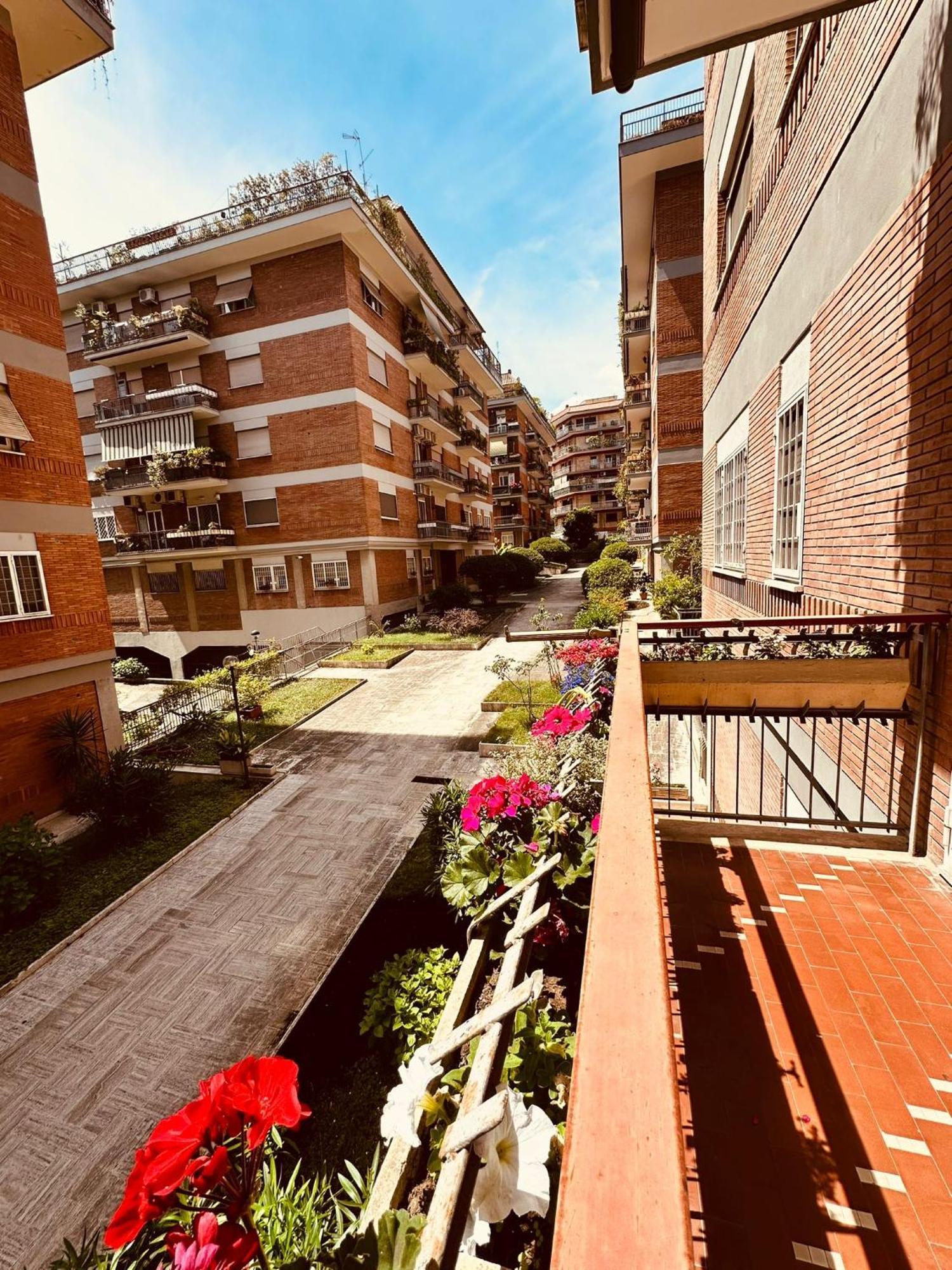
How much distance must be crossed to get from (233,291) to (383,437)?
746 centimetres

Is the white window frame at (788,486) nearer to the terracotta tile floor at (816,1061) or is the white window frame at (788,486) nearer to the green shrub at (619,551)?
the terracotta tile floor at (816,1061)

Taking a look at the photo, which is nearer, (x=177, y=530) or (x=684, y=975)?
(x=684, y=975)

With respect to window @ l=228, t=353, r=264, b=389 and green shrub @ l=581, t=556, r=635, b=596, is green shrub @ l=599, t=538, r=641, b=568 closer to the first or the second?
green shrub @ l=581, t=556, r=635, b=596

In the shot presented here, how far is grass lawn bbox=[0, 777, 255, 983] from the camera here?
5648mm

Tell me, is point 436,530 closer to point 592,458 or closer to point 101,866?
point 101,866

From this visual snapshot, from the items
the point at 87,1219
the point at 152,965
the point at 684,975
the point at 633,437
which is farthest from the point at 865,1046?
the point at 633,437

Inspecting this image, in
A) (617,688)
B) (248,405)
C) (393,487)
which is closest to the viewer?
(617,688)

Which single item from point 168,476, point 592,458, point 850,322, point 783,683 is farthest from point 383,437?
point 592,458

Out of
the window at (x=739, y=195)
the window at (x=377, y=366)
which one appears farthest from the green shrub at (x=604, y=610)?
the window at (x=377, y=366)

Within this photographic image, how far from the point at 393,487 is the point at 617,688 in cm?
2127

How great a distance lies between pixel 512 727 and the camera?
32.9ft

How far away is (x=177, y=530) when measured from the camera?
67.5 ft

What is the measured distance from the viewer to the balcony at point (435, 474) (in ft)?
79.3

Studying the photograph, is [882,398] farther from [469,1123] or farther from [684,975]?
[469,1123]
